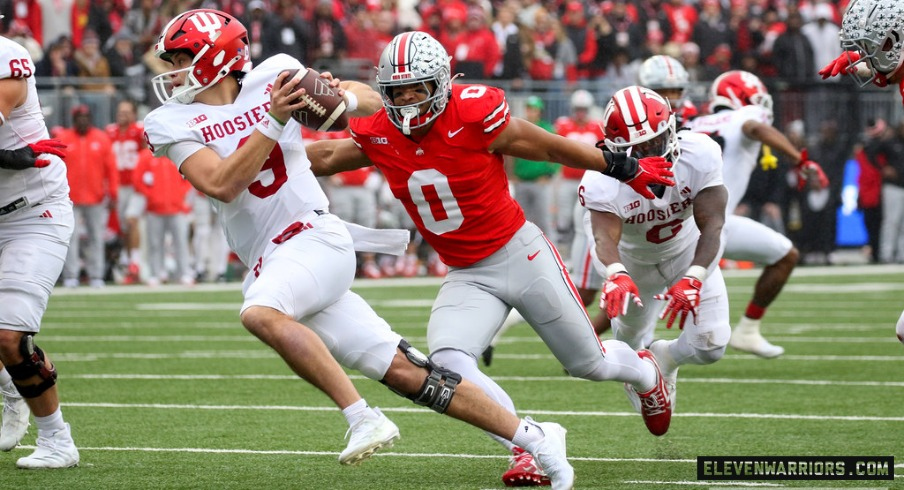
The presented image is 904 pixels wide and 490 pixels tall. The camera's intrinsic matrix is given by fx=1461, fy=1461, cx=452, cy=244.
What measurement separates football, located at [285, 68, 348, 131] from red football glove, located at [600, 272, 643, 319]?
126cm

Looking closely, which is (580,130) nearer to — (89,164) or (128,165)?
(128,165)

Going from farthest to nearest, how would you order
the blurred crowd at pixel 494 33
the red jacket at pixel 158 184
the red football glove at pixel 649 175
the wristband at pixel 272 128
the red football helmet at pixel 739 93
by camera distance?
the blurred crowd at pixel 494 33
the red jacket at pixel 158 184
the red football helmet at pixel 739 93
the red football glove at pixel 649 175
the wristband at pixel 272 128

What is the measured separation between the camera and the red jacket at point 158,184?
15320 mm

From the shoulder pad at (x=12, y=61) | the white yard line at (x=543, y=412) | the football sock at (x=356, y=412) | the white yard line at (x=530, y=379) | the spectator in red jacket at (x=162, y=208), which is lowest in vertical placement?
the spectator in red jacket at (x=162, y=208)

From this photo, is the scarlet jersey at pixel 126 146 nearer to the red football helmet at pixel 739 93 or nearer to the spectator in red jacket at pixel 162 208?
the spectator in red jacket at pixel 162 208

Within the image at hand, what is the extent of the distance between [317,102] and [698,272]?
6.21 feet

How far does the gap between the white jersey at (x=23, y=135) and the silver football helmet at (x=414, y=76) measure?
4.85 ft

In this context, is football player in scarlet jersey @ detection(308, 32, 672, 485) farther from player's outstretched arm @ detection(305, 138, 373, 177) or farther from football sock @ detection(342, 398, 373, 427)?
football sock @ detection(342, 398, 373, 427)

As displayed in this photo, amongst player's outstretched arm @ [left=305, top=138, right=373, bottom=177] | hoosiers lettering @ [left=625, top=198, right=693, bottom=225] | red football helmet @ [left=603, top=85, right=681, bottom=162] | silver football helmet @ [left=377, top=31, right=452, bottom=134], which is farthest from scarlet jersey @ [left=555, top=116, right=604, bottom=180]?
silver football helmet @ [left=377, top=31, right=452, bottom=134]

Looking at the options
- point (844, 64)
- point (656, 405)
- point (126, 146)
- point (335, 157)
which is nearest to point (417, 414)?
point (656, 405)

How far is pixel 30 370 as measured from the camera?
570 cm

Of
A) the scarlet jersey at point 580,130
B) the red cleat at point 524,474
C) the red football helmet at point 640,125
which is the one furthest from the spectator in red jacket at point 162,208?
the red cleat at point 524,474

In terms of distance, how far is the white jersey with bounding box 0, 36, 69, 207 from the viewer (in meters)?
5.68

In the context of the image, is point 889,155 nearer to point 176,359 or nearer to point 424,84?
point 176,359
